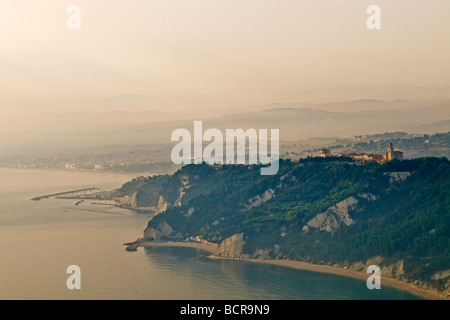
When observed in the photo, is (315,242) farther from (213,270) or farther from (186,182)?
(186,182)

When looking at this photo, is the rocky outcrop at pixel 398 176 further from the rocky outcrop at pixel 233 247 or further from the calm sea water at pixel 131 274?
the calm sea water at pixel 131 274

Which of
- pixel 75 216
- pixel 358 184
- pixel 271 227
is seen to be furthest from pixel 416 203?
pixel 75 216

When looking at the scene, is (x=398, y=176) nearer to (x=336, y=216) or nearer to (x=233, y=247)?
(x=336, y=216)

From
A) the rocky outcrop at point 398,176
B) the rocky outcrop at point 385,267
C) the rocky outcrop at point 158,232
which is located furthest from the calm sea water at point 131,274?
the rocky outcrop at point 398,176

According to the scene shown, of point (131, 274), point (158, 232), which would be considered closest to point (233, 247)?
point (131, 274)

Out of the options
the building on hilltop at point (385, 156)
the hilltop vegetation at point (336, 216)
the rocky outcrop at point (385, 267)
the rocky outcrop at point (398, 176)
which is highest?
the building on hilltop at point (385, 156)

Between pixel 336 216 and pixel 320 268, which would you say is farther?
pixel 336 216

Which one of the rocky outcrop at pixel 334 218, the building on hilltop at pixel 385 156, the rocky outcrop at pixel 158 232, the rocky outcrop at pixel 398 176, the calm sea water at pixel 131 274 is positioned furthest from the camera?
the building on hilltop at pixel 385 156
